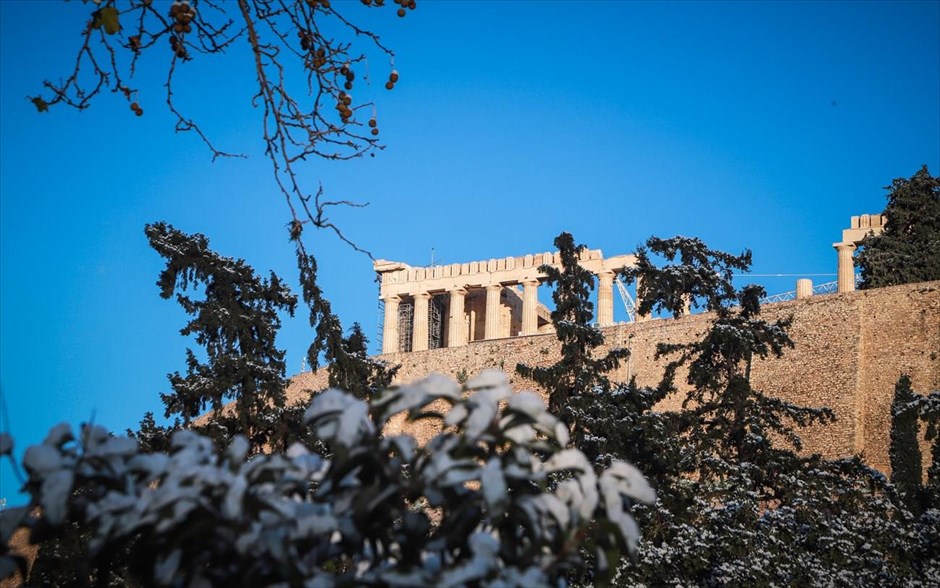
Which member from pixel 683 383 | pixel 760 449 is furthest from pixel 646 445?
pixel 683 383

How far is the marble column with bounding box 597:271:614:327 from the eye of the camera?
47.6m

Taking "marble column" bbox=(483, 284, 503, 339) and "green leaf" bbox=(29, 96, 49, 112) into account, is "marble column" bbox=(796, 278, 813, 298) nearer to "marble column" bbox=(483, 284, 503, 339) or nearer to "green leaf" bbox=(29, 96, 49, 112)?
"marble column" bbox=(483, 284, 503, 339)

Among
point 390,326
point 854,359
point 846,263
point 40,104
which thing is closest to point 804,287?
point 846,263

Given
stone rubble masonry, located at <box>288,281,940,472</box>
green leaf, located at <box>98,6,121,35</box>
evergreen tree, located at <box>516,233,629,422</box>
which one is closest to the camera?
green leaf, located at <box>98,6,121,35</box>

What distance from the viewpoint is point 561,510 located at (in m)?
4.09

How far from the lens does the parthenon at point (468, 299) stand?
48.7 m

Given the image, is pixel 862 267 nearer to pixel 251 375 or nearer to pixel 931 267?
pixel 931 267

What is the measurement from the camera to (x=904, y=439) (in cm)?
2958

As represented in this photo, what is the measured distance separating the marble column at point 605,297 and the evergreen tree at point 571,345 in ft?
59.8

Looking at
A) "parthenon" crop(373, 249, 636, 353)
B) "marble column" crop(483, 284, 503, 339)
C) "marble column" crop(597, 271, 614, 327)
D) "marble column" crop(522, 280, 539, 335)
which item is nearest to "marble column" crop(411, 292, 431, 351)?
"parthenon" crop(373, 249, 636, 353)

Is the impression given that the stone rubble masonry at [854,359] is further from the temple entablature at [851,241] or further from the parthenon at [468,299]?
the parthenon at [468,299]

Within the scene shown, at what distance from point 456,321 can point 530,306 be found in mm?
3128

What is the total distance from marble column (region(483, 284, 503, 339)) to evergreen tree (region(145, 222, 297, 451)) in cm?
2117

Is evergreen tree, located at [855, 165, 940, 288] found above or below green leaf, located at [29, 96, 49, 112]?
above
